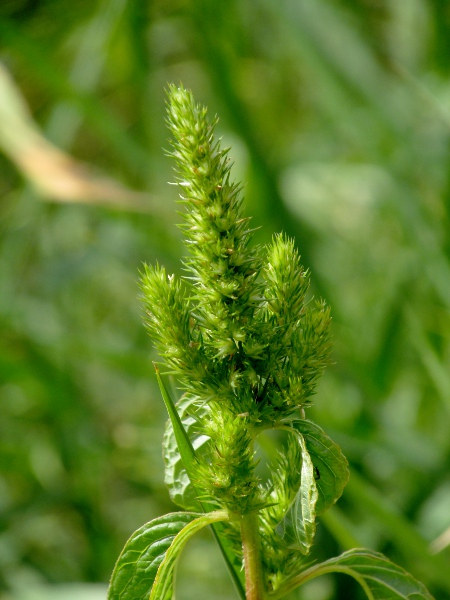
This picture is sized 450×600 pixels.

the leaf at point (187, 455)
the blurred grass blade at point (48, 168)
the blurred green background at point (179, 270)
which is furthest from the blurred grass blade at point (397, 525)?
the blurred grass blade at point (48, 168)

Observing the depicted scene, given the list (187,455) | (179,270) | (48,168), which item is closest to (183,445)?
(187,455)

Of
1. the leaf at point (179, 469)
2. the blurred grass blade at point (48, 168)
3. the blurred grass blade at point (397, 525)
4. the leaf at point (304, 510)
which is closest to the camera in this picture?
the leaf at point (304, 510)

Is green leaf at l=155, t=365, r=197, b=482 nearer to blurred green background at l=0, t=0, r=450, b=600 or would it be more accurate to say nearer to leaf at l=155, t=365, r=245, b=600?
leaf at l=155, t=365, r=245, b=600

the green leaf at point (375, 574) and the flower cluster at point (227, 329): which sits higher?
the flower cluster at point (227, 329)

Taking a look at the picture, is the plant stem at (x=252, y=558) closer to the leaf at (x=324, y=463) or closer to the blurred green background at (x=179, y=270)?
the leaf at (x=324, y=463)

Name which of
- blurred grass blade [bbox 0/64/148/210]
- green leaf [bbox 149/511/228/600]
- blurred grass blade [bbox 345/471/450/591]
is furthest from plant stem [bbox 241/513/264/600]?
Answer: blurred grass blade [bbox 0/64/148/210]

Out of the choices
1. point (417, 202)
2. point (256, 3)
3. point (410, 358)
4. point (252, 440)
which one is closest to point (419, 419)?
point (410, 358)
